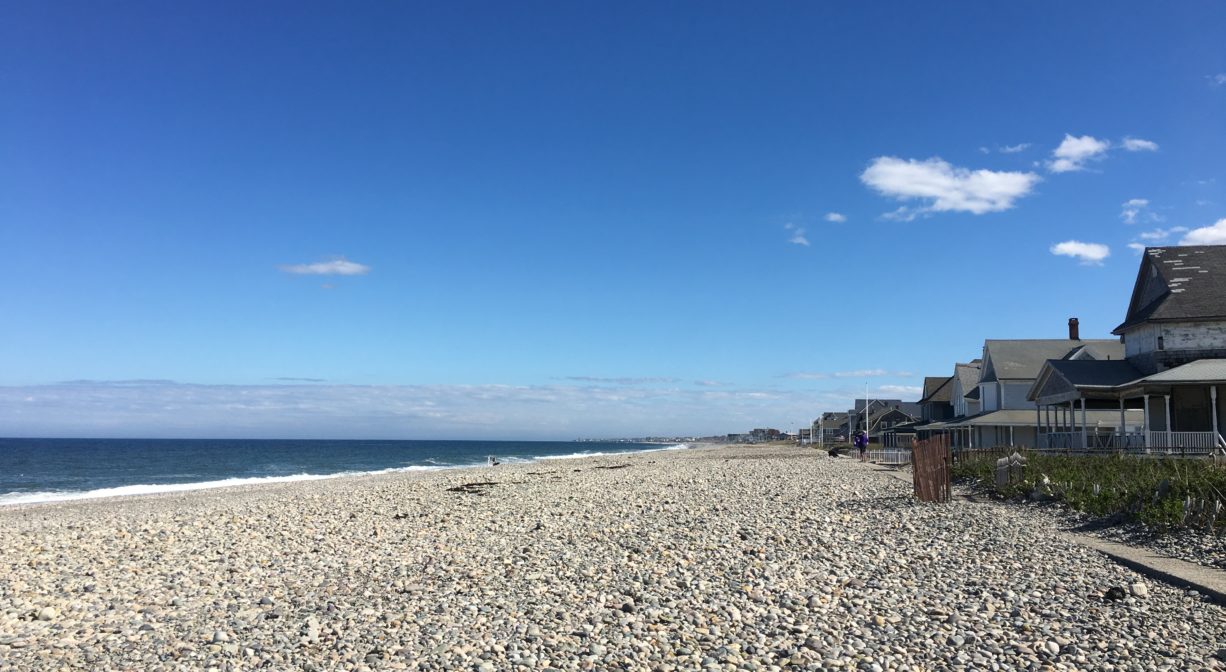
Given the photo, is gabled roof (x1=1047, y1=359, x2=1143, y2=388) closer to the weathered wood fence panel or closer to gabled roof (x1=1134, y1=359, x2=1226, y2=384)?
gabled roof (x1=1134, y1=359, x2=1226, y2=384)

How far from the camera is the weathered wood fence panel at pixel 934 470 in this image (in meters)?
16.9

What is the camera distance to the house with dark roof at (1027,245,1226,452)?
84.4 feet

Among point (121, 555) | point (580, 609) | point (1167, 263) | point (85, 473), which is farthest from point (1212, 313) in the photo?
point (85, 473)

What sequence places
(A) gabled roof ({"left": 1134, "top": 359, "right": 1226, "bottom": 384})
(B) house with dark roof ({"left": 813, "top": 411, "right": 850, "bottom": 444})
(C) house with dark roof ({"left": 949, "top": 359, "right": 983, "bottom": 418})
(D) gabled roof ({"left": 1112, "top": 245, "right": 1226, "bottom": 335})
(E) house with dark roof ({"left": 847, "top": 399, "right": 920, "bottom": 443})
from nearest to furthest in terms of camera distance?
(A) gabled roof ({"left": 1134, "top": 359, "right": 1226, "bottom": 384}), (D) gabled roof ({"left": 1112, "top": 245, "right": 1226, "bottom": 335}), (C) house with dark roof ({"left": 949, "top": 359, "right": 983, "bottom": 418}), (E) house with dark roof ({"left": 847, "top": 399, "right": 920, "bottom": 443}), (B) house with dark roof ({"left": 813, "top": 411, "right": 850, "bottom": 444})

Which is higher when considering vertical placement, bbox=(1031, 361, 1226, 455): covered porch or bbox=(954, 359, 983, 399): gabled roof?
bbox=(954, 359, 983, 399): gabled roof

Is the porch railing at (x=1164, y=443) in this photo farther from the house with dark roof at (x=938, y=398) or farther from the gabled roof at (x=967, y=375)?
the house with dark roof at (x=938, y=398)

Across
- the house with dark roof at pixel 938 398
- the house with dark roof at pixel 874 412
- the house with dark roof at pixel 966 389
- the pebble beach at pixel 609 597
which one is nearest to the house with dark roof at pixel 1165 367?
the pebble beach at pixel 609 597

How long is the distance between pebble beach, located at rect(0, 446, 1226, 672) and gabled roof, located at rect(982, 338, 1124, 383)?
32167 millimetres

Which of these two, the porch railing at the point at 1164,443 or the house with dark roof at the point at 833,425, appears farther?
the house with dark roof at the point at 833,425

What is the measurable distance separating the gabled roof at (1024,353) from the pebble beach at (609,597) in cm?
3217

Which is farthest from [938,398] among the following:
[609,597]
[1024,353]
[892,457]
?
[609,597]

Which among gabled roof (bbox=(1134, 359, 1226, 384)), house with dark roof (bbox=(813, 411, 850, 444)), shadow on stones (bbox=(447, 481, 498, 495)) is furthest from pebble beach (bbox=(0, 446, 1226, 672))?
house with dark roof (bbox=(813, 411, 850, 444))

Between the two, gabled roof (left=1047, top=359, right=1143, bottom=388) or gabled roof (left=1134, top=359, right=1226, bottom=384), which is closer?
gabled roof (left=1134, top=359, right=1226, bottom=384)

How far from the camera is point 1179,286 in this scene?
30.6 meters
